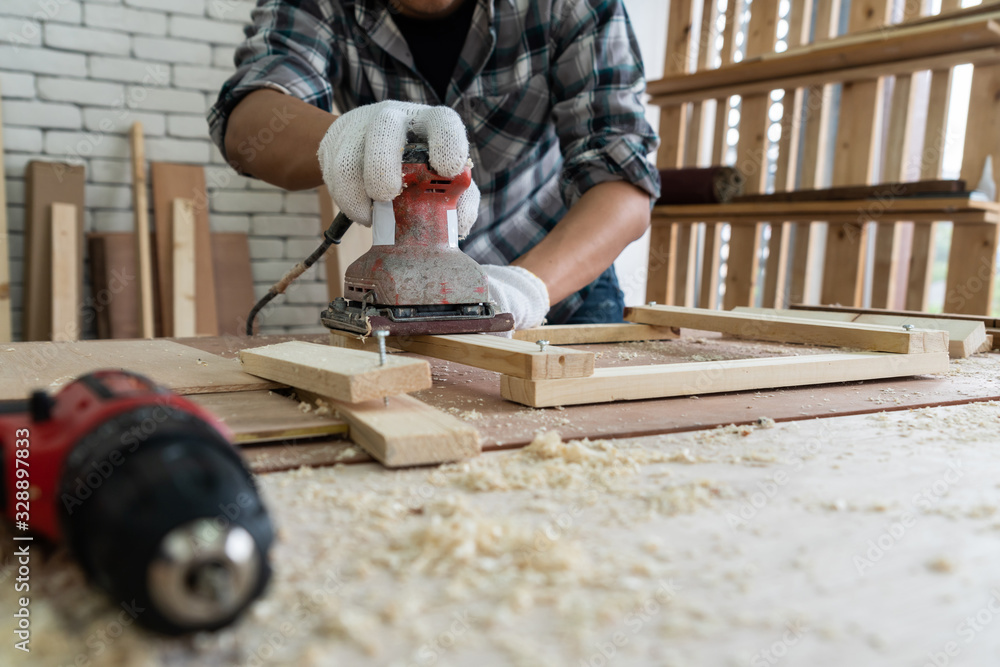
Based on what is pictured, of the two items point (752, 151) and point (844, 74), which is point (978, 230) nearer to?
point (844, 74)

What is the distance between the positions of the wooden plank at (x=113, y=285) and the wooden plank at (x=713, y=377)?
3.02m

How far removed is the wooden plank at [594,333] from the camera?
1.62 m

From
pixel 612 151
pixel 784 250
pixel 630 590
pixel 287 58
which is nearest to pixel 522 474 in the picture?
pixel 630 590

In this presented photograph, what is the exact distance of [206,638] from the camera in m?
0.41

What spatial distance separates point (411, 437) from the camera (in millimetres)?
718

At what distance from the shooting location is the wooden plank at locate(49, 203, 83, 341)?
3230 millimetres

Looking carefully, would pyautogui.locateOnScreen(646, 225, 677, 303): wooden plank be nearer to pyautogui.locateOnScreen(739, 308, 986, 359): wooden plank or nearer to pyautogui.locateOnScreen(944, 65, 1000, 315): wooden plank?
pyautogui.locateOnScreen(944, 65, 1000, 315): wooden plank

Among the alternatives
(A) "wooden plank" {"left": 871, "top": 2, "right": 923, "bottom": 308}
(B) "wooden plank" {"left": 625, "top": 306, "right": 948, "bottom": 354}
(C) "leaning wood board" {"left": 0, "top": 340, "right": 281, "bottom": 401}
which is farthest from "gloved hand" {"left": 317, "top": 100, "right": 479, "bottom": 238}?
(A) "wooden plank" {"left": 871, "top": 2, "right": 923, "bottom": 308}

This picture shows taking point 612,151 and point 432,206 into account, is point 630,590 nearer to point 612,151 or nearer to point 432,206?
point 432,206

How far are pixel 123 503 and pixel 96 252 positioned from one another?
11.7ft

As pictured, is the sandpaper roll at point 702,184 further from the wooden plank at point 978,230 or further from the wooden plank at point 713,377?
the wooden plank at point 713,377

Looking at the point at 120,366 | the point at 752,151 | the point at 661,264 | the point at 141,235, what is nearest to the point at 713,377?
the point at 120,366

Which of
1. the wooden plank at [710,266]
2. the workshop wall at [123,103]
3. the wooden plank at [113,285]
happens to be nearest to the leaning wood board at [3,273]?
the workshop wall at [123,103]

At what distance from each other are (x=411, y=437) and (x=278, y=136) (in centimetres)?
120
